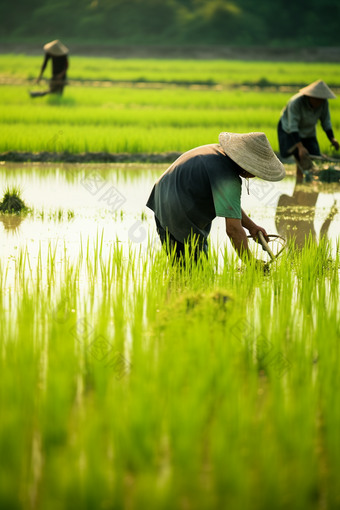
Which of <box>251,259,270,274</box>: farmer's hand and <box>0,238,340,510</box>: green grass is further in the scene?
<box>251,259,270,274</box>: farmer's hand

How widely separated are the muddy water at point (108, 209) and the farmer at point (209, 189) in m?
0.24

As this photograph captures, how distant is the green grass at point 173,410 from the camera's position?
161 cm

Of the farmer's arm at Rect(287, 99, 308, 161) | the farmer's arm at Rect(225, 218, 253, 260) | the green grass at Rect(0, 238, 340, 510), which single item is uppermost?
the farmer's arm at Rect(287, 99, 308, 161)

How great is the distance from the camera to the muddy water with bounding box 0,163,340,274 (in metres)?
4.44

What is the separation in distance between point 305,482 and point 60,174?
589cm

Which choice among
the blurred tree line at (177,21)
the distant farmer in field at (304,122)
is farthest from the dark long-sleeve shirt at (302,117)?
the blurred tree line at (177,21)

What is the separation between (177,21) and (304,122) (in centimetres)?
3745

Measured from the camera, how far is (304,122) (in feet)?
21.9

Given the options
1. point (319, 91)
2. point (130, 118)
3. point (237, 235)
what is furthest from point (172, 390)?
point (130, 118)

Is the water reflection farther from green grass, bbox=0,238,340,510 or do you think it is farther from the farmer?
green grass, bbox=0,238,340,510

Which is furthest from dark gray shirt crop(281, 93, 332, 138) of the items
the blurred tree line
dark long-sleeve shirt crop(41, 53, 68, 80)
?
the blurred tree line

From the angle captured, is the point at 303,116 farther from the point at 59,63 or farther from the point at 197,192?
the point at 59,63

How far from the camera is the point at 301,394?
203 centimetres

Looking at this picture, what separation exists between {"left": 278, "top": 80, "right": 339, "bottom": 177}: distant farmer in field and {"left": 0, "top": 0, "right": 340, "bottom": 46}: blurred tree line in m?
34.2
